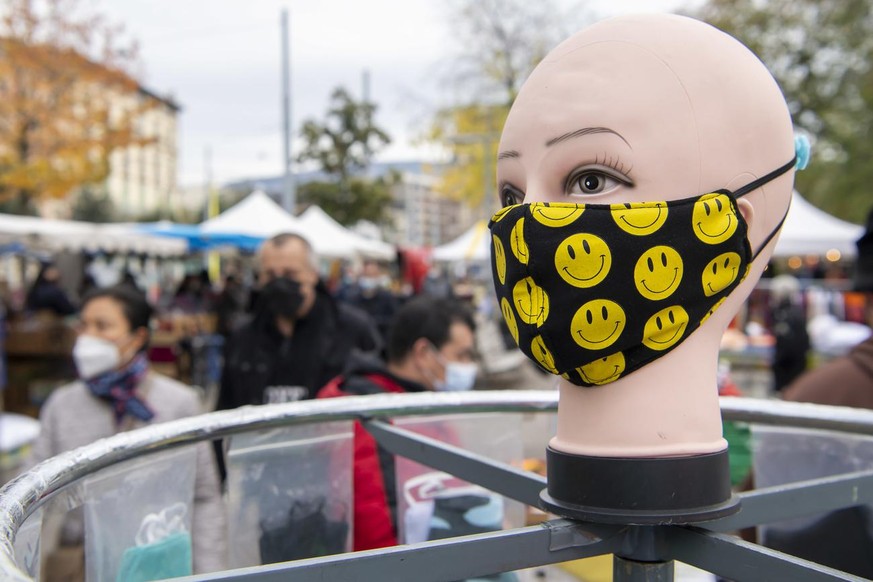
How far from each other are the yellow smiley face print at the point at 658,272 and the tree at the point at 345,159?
1299 inches

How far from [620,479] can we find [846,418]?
0.75 meters

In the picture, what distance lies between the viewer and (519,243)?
113cm

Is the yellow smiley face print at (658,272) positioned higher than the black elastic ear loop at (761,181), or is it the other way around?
the black elastic ear loop at (761,181)

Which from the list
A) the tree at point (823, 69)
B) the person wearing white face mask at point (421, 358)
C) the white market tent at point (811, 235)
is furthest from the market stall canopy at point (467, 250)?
the person wearing white face mask at point (421, 358)

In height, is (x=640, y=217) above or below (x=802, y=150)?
below

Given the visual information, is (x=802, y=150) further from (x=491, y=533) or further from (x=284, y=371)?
(x=284, y=371)

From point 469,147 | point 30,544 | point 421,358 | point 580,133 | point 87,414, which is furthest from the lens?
point 469,147

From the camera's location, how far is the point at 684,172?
3.66 feet

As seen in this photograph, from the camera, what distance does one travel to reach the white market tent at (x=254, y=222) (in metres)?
12.5

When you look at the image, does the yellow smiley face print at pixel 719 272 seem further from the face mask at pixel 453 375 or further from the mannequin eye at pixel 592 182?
→ the face mask at pixel 453 375

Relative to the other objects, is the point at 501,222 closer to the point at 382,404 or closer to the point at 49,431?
the point at 382,404

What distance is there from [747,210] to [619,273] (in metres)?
0.22

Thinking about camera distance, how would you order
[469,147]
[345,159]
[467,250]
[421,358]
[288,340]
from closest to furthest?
[421,358] < [288,340] < [467,250] < [469,147] < [345,159]

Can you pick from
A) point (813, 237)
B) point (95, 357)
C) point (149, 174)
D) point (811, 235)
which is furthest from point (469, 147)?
point (149, 174)
